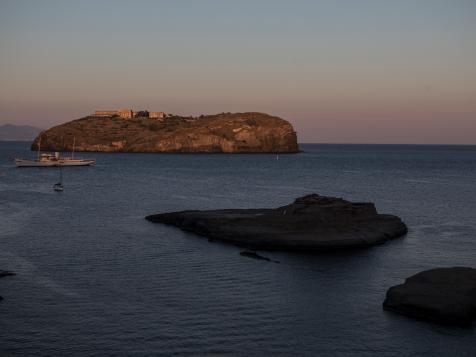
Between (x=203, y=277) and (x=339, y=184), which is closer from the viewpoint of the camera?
(x=203, y=277)

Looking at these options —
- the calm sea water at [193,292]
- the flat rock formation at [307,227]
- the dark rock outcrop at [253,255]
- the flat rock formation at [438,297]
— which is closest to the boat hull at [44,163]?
the calm sea water at [193,292]

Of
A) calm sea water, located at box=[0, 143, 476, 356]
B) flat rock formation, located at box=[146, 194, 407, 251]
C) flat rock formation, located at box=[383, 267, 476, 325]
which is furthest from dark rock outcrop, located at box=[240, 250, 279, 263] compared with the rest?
flat rock formation, located at box=[383, 267, 476, 325]

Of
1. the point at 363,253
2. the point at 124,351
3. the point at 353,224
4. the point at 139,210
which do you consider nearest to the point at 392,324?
the point at 124,351

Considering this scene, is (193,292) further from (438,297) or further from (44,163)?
(44,163)

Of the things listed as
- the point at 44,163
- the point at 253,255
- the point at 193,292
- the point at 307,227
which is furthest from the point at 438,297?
the point at 44,163

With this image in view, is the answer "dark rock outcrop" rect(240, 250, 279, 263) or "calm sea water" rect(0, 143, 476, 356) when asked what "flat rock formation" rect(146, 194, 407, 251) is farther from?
"dark rock outcrop" rect(240, 250, 279, 263)

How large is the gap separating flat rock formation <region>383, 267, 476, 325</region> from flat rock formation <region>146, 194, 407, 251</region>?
14.5 metres

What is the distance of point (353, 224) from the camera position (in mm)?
54250

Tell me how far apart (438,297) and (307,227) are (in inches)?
799

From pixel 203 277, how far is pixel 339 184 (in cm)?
8350

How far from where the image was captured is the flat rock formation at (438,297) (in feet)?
103

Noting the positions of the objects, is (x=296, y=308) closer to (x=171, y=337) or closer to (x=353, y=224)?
(x=171, y=337)

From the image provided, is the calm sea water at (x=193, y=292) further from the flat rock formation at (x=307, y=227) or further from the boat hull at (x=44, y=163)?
the boat hull at (x=44, y=163)

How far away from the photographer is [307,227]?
2060 inches
